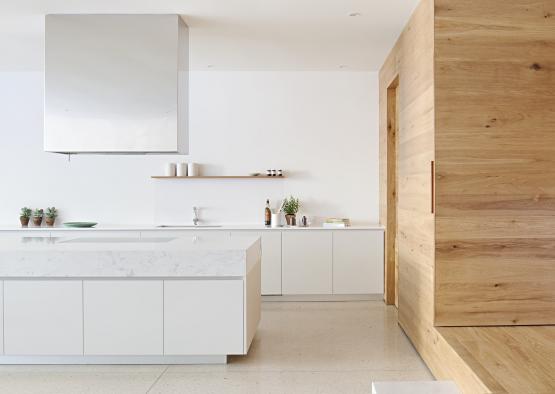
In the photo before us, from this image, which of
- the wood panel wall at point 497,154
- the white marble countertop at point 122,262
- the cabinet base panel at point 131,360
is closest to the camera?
the wood panel wall at point 497,154

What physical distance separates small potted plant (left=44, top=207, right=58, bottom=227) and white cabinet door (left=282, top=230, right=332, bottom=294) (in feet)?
8.85

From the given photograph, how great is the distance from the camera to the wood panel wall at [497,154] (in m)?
3.20

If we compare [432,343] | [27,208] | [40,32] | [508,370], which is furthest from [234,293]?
[27,208]

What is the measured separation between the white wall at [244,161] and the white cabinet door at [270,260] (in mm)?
544

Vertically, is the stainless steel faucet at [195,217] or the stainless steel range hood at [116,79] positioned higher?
the stainless steel range hood at [116,79]

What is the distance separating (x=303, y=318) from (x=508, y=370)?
93.2 inches

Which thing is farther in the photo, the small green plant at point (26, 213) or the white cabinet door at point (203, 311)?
the small green plant at point (26, 213)

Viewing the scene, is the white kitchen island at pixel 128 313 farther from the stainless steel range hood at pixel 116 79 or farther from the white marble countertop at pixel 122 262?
the stainless steel range hood at pixel 116 79

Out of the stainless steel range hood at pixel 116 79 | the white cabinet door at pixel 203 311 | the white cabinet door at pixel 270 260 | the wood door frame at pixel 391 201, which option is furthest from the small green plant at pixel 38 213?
the wood door frame at pixel 391 201

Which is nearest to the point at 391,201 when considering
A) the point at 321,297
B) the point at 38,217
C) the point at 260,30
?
the point at 321,297

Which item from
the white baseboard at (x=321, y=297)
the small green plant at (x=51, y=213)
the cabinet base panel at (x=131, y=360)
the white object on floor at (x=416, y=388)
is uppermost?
the small green plant at (x=51, y=213)

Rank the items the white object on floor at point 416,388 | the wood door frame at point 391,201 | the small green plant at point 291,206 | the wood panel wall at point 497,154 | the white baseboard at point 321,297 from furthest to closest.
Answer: the small green plant at point 291,206
the white baseboard at point 321,297
the wood door frame at point 391,201
the wood panel wall at point 497,154
the white object on floor at point 416,388

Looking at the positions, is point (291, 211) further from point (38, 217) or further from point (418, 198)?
point (38, 217)

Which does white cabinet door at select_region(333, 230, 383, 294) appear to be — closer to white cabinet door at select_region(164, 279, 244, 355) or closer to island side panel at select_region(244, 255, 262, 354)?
island side panel at select_region(244, 255, 262, 354)
